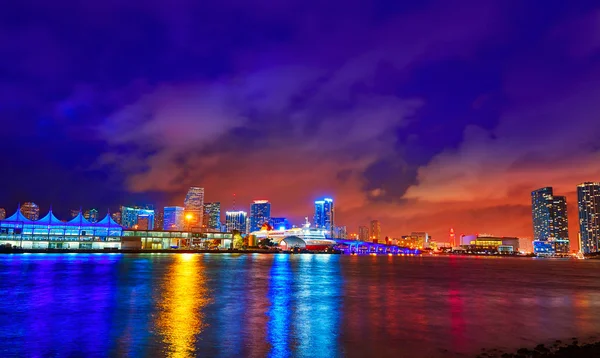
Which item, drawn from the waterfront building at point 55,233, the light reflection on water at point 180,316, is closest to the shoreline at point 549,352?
the light reflection on water at point 180,316

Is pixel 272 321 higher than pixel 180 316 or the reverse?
the reverse

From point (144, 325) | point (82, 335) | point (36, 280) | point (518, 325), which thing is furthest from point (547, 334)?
point (36, 280)

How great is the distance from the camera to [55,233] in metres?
154

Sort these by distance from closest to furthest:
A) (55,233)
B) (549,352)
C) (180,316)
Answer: (549,352) → (180,316) → (55,233)

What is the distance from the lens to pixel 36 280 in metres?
45.5

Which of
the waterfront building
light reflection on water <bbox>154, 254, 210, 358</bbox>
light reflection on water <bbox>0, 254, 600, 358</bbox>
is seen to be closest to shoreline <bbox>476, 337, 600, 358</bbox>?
light reflection on water <bbox>0, 254, 600, 358</bbox>

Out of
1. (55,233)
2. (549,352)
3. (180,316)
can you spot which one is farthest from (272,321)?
(55,233)

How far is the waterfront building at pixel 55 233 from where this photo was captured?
466 ft

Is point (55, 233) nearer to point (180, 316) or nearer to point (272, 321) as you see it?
point (180, 316)

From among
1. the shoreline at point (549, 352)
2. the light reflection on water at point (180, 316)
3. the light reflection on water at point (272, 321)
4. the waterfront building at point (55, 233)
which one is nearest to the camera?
the shoreline at point (549, 352)

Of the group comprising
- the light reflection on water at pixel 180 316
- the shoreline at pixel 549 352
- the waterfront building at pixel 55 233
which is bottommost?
the shoreline at pixel 549 352

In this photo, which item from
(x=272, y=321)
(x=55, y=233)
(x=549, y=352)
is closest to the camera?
(x=549, y=352)

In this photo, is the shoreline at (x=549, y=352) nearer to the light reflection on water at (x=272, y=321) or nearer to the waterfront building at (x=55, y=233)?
the light reflection on water at (x=272, y=321)

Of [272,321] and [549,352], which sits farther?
[272,321]
